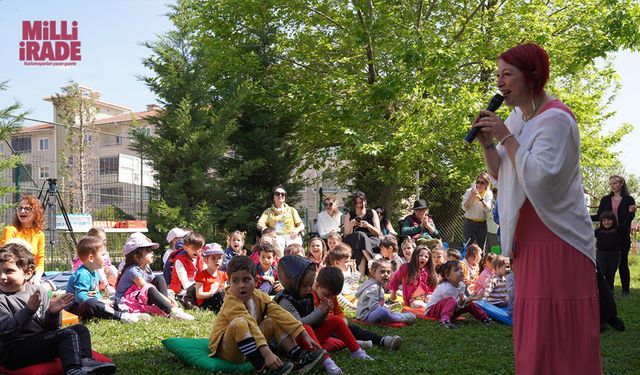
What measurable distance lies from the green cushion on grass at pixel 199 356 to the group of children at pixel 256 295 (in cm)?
6

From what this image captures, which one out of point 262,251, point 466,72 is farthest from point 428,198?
point 262,251

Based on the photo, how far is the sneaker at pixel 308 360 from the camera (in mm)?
4211

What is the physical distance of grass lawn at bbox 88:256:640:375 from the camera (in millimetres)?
4461

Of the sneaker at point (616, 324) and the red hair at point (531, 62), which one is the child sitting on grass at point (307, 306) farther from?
the sneaker at point (616, 324)

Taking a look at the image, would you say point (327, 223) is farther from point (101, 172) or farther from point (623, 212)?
point (101, 172)

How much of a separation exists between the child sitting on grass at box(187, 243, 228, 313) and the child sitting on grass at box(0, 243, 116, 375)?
2.85 meters

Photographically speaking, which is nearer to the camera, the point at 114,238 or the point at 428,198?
the point at 114,238

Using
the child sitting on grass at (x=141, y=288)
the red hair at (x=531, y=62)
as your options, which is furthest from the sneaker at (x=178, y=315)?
the red hair at (x=531, y=62)

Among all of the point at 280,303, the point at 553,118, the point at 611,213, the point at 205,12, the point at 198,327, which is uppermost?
the point at 205,12

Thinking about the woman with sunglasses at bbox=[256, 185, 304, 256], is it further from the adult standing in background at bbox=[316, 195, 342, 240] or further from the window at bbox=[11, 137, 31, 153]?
the window at bbox=[11, 137, 31, 153]

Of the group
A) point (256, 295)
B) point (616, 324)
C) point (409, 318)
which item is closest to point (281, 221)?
point (409, 318)

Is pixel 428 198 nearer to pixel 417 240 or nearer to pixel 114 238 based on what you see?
pixel 417 240

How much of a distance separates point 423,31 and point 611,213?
21.0 ft

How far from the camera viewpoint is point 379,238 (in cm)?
1041
